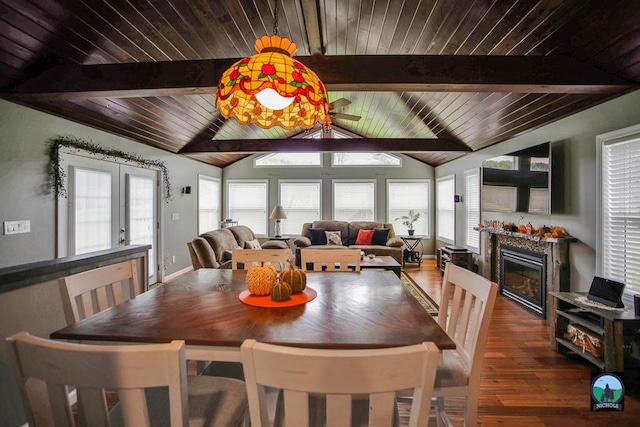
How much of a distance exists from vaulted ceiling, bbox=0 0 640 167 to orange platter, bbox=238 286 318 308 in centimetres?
176

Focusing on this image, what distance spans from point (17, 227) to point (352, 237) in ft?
17.4

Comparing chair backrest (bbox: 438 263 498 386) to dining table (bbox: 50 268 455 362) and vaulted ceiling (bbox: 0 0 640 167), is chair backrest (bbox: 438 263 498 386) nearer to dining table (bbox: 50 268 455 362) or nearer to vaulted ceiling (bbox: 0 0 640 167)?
dining table (bbox: 50 268 455 362)

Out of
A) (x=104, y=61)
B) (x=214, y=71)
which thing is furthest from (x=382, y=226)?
(x=104, y=61)

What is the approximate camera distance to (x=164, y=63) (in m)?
2.52

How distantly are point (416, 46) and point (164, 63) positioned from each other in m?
2.40

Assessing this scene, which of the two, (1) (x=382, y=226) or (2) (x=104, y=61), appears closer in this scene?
(2) (x=104, y=61)

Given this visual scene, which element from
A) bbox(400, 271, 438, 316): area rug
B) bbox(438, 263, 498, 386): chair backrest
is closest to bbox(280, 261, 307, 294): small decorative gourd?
bbox(438, 263, 498, 386): chair backrest

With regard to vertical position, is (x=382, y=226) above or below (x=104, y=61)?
below

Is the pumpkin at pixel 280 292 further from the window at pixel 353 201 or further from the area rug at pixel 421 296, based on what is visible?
the window at pixel 353 201

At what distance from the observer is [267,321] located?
4.17 ft

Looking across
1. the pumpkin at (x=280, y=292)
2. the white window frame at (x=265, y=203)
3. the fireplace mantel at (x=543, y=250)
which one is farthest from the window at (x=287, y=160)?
the pumpkin at (x=280, y=292)

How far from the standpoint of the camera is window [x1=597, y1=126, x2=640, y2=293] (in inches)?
94.8

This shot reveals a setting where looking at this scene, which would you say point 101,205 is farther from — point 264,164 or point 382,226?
point 382,226

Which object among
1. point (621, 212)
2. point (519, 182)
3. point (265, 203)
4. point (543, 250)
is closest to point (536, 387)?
point (621, 212)
